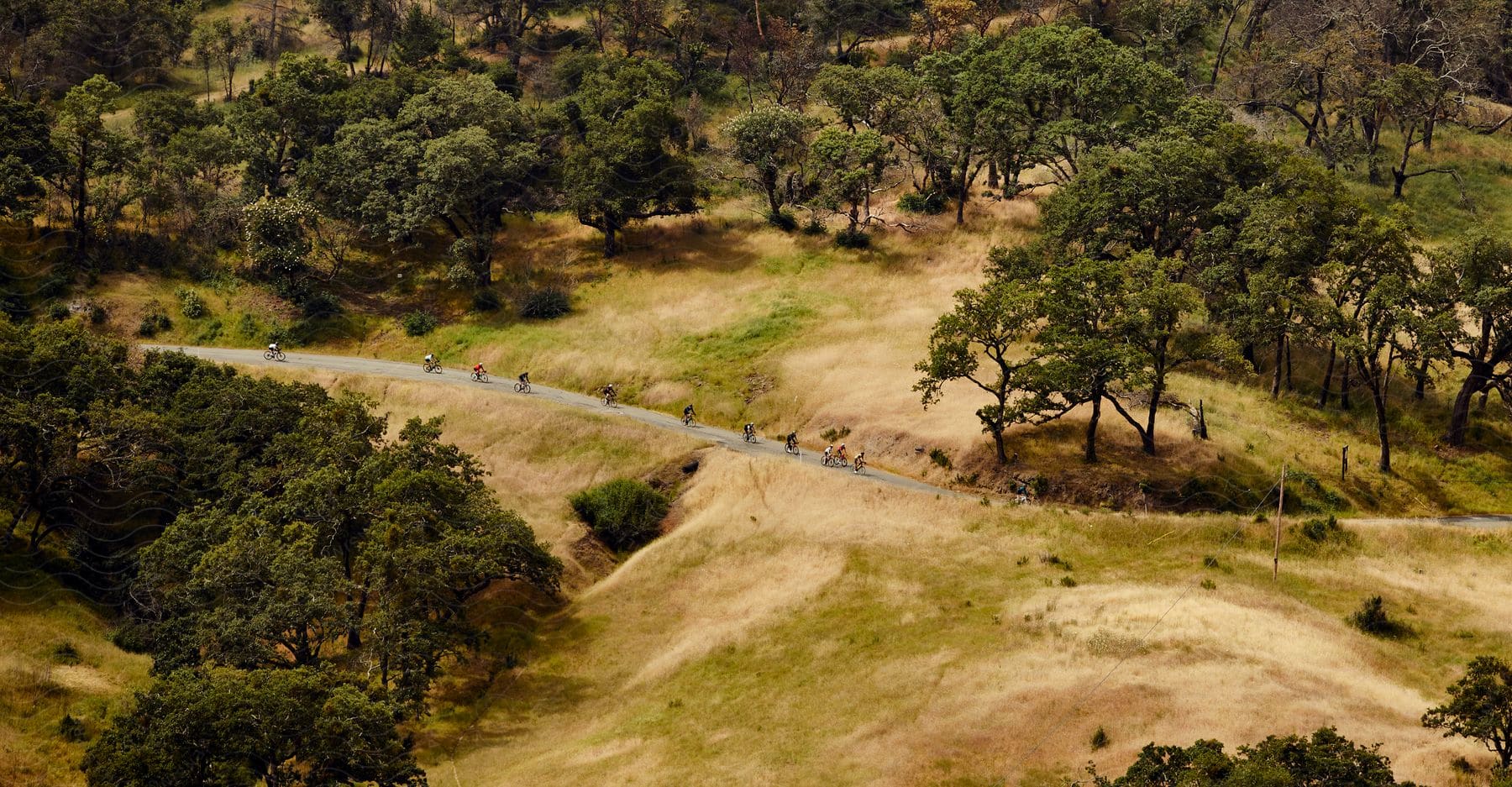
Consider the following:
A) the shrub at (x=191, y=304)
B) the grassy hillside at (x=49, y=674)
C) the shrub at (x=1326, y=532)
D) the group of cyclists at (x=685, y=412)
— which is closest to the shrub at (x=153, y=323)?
the shrub at (x=191, y=304)

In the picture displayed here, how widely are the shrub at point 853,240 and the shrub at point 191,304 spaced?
54.5m

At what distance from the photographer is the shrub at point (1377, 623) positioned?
68.3m

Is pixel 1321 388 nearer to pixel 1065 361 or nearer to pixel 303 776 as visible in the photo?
pixel 1065 361

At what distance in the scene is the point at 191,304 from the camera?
11381 cm

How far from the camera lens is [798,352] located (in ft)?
345

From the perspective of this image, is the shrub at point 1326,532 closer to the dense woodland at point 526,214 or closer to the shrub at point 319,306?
the dense woodland at point 526,214

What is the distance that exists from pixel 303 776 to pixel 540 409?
134ft

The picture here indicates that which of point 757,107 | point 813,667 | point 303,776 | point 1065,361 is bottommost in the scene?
point 303,776

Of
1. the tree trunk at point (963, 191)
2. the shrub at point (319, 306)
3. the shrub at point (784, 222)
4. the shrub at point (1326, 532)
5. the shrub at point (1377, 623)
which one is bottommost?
the shrub at point (319, 306)

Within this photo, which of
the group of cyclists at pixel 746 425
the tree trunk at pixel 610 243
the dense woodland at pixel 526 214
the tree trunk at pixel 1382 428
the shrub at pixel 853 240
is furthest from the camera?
the tree trunk at pixel 610 243

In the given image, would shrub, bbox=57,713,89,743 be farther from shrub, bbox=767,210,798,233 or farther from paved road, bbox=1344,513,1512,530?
shrub, bbox=767,210,798,233

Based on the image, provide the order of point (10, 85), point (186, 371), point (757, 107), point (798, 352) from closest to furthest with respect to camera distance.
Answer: point (186, 371) < point (798, 352) < point (757, 107) < point (10, 85)

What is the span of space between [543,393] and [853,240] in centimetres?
3250

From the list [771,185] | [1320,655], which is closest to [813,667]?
[1320,655]
